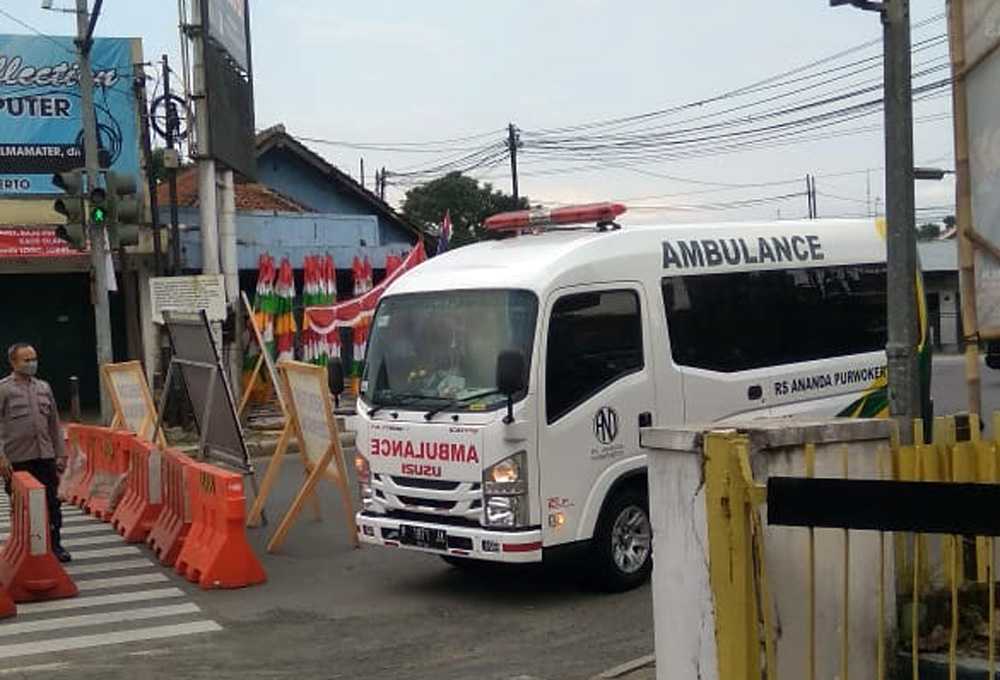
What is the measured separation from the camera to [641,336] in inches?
346

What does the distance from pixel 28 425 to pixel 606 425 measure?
4926 millimetres

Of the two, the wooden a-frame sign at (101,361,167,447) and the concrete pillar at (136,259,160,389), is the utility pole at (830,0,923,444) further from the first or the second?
the concrete pillar at (136,259,160,389)

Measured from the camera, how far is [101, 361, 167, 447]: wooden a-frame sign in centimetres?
1384

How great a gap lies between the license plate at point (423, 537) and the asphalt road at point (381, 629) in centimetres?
46

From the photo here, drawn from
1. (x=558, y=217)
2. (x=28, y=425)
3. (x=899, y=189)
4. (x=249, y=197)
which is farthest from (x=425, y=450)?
(x=249, y=197)

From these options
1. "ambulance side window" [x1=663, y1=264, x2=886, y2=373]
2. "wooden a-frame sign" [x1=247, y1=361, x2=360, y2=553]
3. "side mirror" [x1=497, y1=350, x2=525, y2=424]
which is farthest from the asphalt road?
"ambulance side window" [x1=663, y1=264, x2=886, y2=373]

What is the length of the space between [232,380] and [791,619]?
1845 cm

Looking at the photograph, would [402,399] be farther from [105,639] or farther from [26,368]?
[26,368]

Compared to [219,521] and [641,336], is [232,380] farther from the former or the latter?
[641,336]

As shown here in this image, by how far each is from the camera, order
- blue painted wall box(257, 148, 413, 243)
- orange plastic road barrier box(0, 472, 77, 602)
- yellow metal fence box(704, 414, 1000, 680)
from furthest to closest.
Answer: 1. blue painted wall box(257, 148, 413, 243)
2. orange plastic road barrier box(0, 472, 77, 602)
3. yellow metal fence box(704, 414, 1000, 680)

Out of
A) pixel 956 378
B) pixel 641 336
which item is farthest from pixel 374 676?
pixel 956 378

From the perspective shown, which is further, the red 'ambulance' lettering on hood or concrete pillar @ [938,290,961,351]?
concrete pillar @ [938,290,961,351]

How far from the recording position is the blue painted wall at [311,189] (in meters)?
33.1

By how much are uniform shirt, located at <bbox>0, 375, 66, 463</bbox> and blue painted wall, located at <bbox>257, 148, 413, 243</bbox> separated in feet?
77.8
